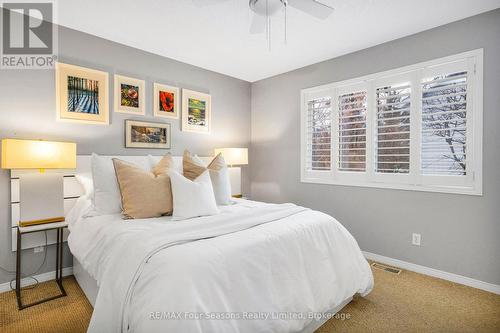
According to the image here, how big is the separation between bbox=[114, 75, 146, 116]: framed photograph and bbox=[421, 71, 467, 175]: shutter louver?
10.4 ft

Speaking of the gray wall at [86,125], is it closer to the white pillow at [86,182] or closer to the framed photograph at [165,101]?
the framed photograph at [165,101]

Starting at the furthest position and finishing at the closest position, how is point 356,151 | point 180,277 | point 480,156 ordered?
point 356,151 → point 480,156 → point 180,277

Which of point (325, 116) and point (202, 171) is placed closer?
point (202, 171)

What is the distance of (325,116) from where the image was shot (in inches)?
143

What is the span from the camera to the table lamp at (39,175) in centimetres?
211

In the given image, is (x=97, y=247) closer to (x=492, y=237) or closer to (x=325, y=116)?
(x=325, y=116)

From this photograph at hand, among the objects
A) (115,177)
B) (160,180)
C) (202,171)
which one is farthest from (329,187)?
(115,177)

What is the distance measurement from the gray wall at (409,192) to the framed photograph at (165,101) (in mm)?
1489

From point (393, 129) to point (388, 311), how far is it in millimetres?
1872

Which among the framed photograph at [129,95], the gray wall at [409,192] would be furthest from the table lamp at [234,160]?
the framed photograph at [129,95]

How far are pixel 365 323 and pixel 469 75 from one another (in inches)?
95.2

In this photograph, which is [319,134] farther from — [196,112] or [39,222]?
[39,222]

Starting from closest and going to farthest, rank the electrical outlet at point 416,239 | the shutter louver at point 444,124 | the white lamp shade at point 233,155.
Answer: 1. the shutter louver at point 444,124
2. the electrical outlet at point 416,239
3. the white lamp shade at point 233,155

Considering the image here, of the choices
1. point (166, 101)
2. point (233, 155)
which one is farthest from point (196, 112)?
point (233, 155)
